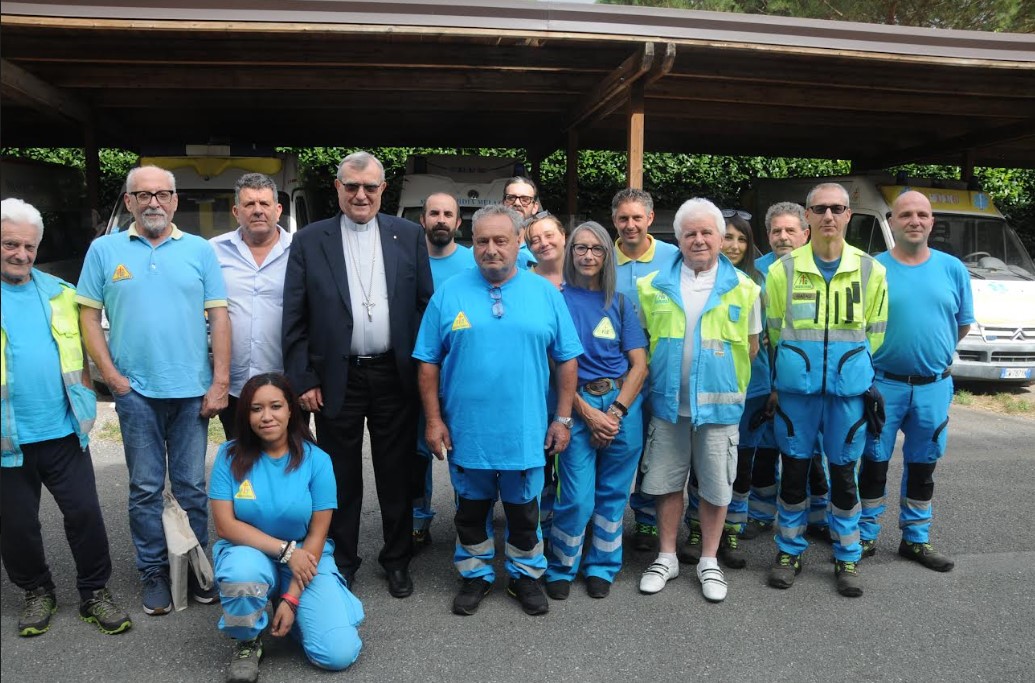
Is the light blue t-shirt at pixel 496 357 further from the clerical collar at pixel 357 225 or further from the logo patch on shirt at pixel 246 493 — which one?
the logo patch on shirt at pixel 246 493

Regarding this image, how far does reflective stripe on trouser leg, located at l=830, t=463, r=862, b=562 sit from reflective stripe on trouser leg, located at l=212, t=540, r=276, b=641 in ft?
9.20

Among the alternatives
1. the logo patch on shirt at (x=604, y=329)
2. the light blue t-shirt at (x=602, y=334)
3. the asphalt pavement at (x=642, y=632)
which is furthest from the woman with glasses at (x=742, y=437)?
the logo patch on shirt at (x=604, y=329)

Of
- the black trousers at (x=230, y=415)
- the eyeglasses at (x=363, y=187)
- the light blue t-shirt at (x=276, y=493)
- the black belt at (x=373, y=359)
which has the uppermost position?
the eyeglasses at (x=363, y=187)

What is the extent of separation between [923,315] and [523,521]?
2382 millimetres

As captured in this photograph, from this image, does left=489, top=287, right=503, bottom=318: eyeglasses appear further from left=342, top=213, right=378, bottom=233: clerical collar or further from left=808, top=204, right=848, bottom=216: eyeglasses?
left=808, top=204, right=848, bottom=216: eyeglasses

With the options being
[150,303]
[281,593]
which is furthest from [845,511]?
[150,303]

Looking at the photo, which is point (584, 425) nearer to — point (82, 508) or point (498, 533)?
point (498, 533)

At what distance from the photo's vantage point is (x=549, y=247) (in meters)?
4.04

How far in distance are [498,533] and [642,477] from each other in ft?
3.77

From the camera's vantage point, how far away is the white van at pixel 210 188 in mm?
8656

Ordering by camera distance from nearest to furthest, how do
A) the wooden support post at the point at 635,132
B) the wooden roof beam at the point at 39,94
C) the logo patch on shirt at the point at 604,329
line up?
the logo patch on shirt at the point at 604,329 → the wooden roof beam at the point at 39,94 → the wooden support post at the point at 635,132

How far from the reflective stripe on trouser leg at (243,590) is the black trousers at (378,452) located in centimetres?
67

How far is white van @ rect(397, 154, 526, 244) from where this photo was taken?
9.31 metres

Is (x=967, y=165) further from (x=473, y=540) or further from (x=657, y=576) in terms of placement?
(x=473, y=540)
